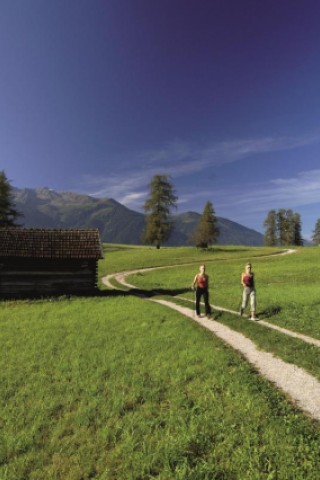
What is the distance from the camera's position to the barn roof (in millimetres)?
24927

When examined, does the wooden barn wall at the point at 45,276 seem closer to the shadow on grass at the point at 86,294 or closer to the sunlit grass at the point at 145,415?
the shadow on grass at the point at 86,294

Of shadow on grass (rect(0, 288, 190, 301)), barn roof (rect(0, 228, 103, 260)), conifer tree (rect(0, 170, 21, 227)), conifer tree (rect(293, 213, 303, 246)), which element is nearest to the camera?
shadow on grass (rect(0, 288, 190, 301))

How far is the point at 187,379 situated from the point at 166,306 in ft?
36.2

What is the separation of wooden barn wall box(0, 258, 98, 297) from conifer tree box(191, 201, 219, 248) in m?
44.4

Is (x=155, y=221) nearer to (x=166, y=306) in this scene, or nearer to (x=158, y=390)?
(x=166, y=306)

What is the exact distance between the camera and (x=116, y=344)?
12.4m

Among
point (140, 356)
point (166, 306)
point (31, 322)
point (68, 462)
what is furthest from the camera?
point (166, 306)

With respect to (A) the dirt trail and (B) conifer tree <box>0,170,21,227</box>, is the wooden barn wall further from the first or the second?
(B) conifer tree <box>0,170,21,227</box>

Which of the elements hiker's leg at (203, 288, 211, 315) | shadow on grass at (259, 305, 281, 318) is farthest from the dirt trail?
shadow on grass at (259, 305, 281, 318)

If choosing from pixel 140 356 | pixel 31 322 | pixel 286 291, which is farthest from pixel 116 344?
pixel 286 291

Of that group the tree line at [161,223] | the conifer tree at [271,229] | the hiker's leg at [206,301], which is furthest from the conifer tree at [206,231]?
the hiker's leg at [206,301]

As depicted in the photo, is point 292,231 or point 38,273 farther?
point 292,231

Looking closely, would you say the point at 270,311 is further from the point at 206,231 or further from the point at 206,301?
the point at 206,231

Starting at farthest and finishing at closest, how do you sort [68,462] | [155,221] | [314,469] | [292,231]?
[292,231] < [155,221] < [68,462] < [314,469]
